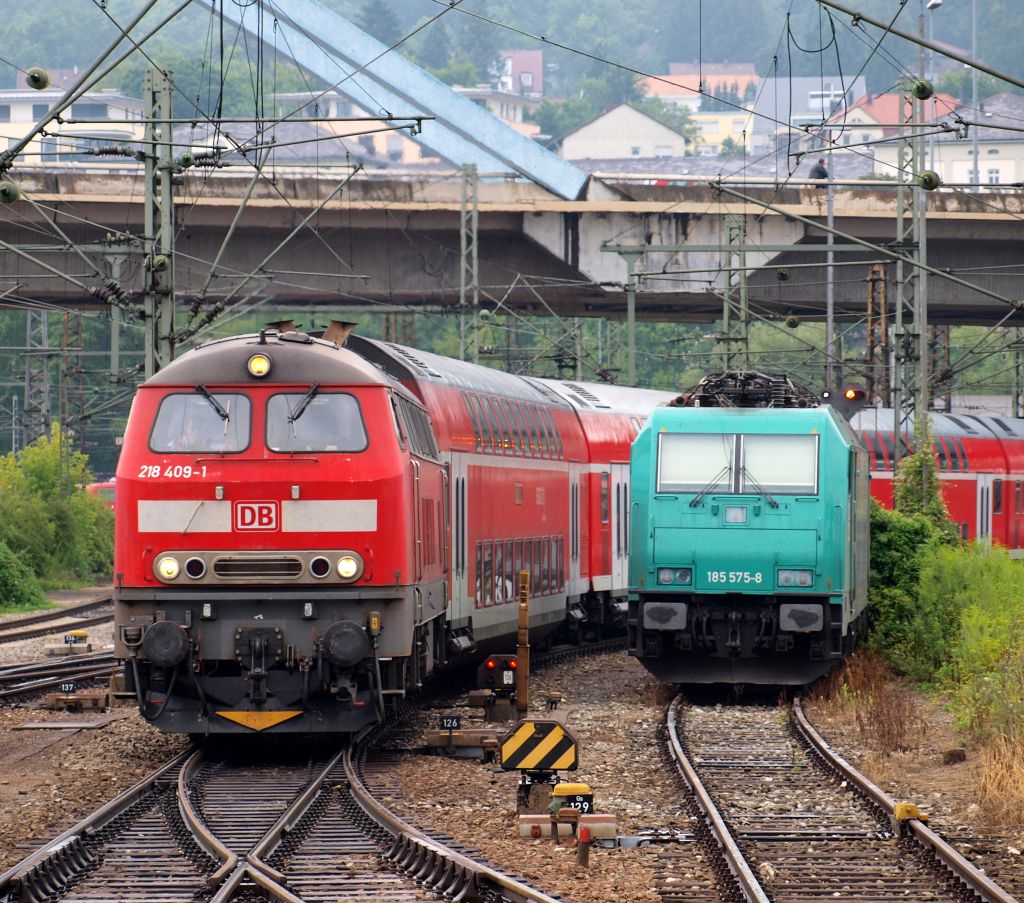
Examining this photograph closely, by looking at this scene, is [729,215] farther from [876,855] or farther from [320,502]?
[876,855]

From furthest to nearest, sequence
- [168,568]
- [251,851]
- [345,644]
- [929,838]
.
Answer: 1. [168,568]
2. [345,644]
3. [929,838]
4. [251,851]

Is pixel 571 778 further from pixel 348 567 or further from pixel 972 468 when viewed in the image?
pixel 972 468

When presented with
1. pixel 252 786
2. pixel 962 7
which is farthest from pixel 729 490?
pixel 962 7

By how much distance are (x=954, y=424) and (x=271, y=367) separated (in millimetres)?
27282

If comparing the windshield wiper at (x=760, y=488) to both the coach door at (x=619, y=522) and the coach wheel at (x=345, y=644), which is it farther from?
the coach door at (x=619, y=522)

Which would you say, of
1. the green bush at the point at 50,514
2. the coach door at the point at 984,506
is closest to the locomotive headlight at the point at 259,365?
the coach door at the point at 984,506

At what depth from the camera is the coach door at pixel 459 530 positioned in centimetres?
1770

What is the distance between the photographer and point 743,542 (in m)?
18.1

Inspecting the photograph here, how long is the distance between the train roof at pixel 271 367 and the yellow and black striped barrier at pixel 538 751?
341 cm

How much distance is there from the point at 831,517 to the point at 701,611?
5.32 ft

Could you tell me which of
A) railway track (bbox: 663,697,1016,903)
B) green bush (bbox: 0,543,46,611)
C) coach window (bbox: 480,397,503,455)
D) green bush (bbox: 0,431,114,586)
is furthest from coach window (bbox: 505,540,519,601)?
green bush (bbox: 0,431,114,586)

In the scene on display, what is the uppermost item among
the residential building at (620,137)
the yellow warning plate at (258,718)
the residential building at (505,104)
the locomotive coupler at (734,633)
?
the residential building at (505,104)

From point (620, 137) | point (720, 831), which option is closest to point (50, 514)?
point (720, 831)

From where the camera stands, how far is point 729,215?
3672cm
